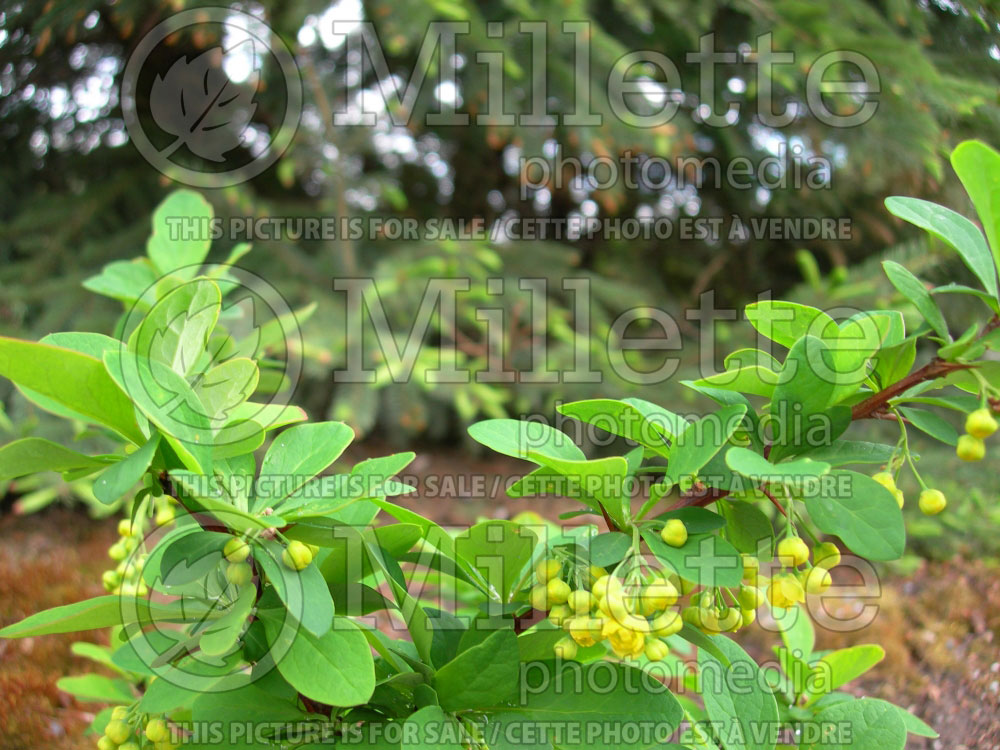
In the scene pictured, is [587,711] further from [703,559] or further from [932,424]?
[932,424]

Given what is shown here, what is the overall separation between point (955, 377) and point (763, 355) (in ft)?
0.35

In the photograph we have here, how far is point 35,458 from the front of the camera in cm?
37

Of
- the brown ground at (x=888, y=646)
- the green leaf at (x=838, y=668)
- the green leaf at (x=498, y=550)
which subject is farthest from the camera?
the brown ground at (x=888, y=646)

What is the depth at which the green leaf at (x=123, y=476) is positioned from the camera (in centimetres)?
32

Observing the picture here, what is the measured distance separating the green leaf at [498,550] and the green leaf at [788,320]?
18cm

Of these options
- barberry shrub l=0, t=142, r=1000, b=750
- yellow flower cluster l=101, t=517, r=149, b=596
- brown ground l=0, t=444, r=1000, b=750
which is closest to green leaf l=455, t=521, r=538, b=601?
barberry shrub l=0, t=142, r=1000, b=750

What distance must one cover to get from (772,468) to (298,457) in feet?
0.84

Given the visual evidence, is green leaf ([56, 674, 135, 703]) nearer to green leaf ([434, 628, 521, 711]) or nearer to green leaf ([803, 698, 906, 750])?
green leaf ([434, 628, 521, 711])

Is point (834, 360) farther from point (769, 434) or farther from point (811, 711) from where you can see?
point (811, 711)

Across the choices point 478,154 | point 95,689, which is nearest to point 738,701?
point 95,689

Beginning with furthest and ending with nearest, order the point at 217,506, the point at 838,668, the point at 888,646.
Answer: the point at 888,646 → the point at 838,668 → the point at 217,506

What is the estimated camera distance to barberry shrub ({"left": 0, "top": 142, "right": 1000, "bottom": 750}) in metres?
0.35

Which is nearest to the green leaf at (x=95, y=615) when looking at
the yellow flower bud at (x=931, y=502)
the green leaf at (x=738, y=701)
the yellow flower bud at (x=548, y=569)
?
the yellow flower bud at (x=548, y=569)

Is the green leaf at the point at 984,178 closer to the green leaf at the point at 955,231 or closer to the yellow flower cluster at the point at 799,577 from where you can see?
the green leaf at the point at 955,231
